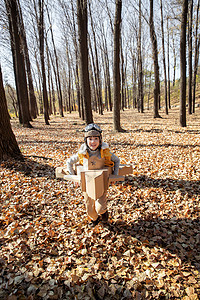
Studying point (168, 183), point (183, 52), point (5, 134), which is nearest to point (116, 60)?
point (183, 52)

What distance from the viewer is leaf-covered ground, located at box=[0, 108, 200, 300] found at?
2342mm

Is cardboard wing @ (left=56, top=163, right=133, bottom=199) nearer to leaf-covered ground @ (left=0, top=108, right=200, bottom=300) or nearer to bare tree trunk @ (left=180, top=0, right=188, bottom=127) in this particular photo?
leaf-covered ground @ (left=0, top=108, right=200, bottom=300)

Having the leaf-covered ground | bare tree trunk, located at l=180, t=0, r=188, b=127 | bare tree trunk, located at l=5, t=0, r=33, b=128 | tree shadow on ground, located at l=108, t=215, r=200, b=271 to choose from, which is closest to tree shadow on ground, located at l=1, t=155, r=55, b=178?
the leaf-covered ground

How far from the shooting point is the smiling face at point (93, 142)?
2.76 metres

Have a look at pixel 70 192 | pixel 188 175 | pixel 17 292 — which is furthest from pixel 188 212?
pixel 17 292

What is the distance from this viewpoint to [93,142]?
276 centimetres

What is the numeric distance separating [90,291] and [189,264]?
1.54 m

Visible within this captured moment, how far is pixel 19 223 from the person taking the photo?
346 centimetres

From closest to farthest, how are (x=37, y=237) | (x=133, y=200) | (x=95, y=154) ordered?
(x=95, y=154) → (x=37, y=237) → (x=133, y=200)

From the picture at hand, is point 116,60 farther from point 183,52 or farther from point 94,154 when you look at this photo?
point 94,154

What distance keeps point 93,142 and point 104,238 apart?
1.85 meters

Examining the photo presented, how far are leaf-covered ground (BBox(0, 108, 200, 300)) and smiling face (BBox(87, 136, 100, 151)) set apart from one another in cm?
173

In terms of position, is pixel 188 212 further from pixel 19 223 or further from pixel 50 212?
pixel 19 223

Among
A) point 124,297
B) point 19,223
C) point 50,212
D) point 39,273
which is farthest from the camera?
point 50,212
